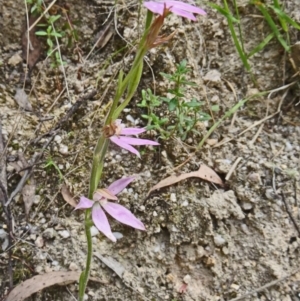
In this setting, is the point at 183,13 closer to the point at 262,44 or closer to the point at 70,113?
the point at 70,113

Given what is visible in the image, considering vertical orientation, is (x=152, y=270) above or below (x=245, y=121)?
below

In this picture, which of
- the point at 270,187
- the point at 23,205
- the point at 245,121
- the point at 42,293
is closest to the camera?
the point at 42,293

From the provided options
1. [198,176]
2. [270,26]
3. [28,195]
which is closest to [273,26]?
[270,26]

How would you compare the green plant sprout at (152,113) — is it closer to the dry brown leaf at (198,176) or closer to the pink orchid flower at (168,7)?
the dry brown leaf at (198,176)

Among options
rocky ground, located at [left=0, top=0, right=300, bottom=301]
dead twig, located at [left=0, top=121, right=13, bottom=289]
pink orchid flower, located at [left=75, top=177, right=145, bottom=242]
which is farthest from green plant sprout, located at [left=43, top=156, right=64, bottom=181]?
pink orchid flower, located at [left=75, top=177, right=145, bottom=242]

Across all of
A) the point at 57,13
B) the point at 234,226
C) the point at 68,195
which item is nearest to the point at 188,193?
the point at 234,226

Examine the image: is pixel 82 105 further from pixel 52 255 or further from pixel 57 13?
pixel 52 255
